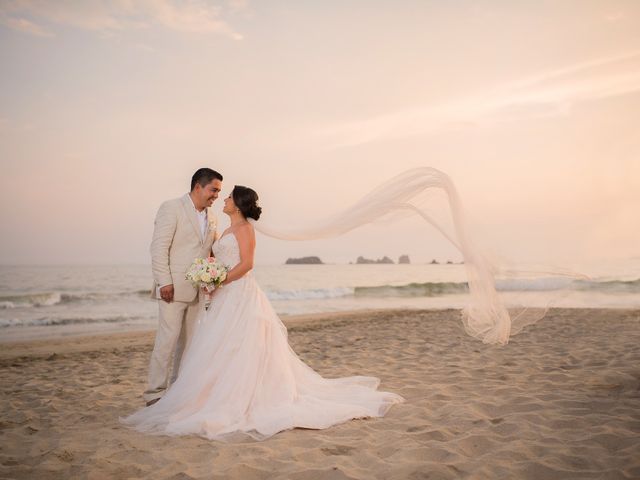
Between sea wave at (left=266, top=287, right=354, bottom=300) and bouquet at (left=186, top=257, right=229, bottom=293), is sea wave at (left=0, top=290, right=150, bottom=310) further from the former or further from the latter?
bouquet at (left=186, top=257, right=229, bottom=293)

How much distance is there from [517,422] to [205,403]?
2.80 metres

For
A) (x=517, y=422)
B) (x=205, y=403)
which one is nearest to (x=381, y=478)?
(x=517, y=422)

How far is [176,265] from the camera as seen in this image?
4.97 metres

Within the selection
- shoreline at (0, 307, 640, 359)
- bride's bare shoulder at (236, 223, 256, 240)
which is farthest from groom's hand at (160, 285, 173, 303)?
shoreline at (0, 307, 640, 359)

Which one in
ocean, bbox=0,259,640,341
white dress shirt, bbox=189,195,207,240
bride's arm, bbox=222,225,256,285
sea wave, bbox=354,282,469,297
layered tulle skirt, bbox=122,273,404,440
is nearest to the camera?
layered tulle skirt, bbox=122,273,404,440

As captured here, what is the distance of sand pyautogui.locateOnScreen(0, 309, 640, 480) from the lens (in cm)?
326

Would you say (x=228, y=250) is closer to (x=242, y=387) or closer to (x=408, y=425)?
(x=242, y=387)

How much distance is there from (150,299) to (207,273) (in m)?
17.6

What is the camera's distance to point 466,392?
207 inches

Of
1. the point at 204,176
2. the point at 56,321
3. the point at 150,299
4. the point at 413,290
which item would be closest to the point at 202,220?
the point at 204,176

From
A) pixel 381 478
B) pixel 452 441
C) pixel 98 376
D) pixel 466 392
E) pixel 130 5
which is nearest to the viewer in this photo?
pixel 381 478

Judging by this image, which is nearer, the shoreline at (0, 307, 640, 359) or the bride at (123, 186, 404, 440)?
the bride at (123, 186, 404, 440)

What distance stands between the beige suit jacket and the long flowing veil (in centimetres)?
72

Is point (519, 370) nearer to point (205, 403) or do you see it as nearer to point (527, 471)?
point (527, 471)
